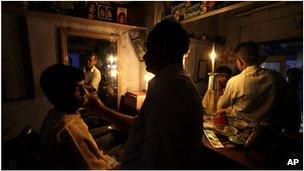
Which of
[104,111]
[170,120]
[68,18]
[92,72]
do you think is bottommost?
[104,111]

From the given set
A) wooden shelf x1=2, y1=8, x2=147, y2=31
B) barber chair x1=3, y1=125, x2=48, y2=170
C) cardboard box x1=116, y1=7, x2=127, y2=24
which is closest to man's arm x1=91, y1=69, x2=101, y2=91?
wooden shelf x1=2, y1=8, x2=147, y2=31

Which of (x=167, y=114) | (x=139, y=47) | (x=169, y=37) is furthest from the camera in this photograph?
(x=139, y=47)

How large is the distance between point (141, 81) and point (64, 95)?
67.6 inches

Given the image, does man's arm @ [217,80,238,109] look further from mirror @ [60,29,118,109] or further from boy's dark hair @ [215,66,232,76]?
mirror @ [60,29,118,109]

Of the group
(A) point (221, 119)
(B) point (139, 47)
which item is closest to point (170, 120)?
(A) point (221, 119)

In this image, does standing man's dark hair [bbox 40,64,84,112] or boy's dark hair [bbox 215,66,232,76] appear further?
boy's dark hair [bbox 215,66,232,76]

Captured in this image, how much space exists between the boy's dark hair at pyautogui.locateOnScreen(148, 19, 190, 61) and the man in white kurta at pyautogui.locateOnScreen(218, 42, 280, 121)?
3.84 feet

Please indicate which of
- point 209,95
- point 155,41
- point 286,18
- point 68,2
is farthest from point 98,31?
point 286,18

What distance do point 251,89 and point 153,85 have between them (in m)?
1.29

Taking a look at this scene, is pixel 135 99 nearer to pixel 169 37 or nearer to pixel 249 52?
pixel 249 52

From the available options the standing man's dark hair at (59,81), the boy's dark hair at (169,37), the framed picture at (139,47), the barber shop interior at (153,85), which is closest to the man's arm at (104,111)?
the barber shop interior at (153,85)

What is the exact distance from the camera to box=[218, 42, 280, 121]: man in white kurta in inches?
70.3

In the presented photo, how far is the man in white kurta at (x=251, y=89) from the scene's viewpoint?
1785 millimetres

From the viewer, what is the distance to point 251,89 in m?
1.87
